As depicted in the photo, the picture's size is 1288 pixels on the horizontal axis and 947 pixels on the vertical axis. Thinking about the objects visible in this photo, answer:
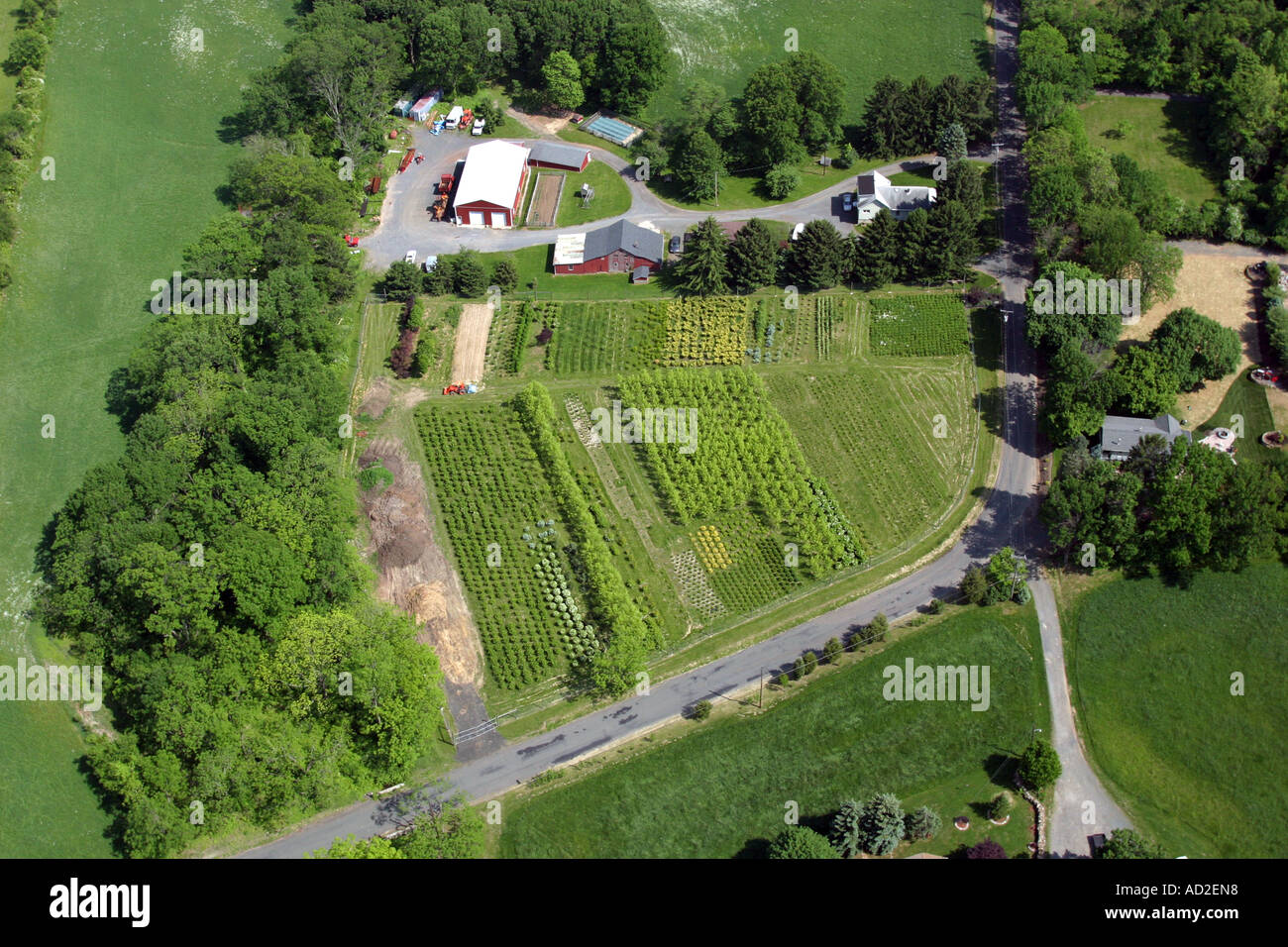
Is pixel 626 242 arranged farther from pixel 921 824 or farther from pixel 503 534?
pixel 921 824

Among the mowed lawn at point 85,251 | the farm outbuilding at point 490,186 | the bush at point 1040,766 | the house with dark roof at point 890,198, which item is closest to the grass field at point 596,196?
the farm outbuilding at point 490,186

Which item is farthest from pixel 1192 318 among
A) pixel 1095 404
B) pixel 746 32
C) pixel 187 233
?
pixel 187 233

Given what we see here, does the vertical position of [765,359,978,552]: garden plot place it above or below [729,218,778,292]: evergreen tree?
below

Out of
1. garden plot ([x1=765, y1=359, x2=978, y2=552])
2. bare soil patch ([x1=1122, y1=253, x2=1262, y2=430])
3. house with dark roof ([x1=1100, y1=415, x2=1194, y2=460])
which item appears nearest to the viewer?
house with dark roof ([x1=1100, y1=415, x2=1194, y2=460])

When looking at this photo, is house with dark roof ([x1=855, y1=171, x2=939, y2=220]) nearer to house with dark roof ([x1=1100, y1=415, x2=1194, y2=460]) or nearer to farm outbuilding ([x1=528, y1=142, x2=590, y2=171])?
farm outbuilding ([x1=528, y1=142, x2=590, y2=171])

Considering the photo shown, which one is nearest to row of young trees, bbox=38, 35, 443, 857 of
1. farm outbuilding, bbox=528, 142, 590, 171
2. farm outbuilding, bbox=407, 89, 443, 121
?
farm outbuilding, bbox=528, 142, 590, 171

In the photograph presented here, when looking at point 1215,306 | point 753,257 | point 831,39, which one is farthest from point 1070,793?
point 831,39
